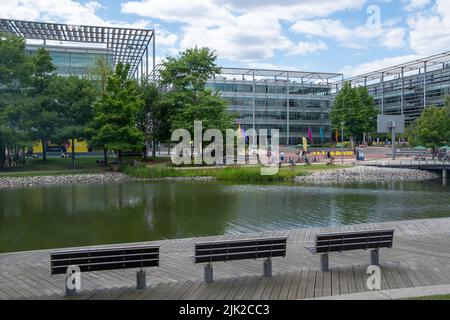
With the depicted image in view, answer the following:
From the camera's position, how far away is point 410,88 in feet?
300

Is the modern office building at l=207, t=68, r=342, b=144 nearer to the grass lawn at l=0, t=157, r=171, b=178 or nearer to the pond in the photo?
the grass lawn at l=0, t=157, r=171, b=178

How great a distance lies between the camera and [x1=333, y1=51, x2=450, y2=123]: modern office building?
81625mm

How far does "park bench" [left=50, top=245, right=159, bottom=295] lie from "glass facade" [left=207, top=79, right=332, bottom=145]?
8341 centimetres

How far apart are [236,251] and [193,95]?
40.4 m

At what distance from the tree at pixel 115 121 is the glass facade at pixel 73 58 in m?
27.2

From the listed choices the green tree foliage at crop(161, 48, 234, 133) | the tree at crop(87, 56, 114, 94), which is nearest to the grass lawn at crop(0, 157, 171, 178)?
the green tree foliage at crop(161, 48, 234, 133)

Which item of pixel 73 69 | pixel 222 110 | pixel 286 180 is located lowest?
pixel 286 180

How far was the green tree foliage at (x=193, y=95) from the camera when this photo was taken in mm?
45156

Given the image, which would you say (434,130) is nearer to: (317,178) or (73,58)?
(317,178)

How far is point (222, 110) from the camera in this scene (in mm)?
47094

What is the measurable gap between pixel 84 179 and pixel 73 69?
122 feet

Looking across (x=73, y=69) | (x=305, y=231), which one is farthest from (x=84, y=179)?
(x=73, y=69)
